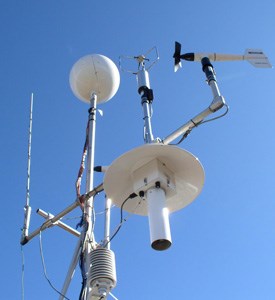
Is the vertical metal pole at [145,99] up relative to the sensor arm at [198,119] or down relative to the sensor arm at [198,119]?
up

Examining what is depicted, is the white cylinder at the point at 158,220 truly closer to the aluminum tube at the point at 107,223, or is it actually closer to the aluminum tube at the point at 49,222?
the aluminum tube at the point at 107,223

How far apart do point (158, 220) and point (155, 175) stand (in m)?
0.51

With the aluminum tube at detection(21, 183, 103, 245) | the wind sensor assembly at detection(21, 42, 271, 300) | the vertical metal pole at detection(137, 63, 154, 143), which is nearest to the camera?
the wind sensor assembly at detection(21, 42, 271, 300)

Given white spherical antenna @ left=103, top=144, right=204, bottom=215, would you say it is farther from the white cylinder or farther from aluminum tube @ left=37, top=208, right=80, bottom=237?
aluminum tube @ left=37, top=208, right=80, bottom=237

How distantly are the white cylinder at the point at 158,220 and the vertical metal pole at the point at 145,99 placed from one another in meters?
0.83

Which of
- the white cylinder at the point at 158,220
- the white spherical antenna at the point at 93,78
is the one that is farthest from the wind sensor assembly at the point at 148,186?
the white spherical antenna at the point at 93,78

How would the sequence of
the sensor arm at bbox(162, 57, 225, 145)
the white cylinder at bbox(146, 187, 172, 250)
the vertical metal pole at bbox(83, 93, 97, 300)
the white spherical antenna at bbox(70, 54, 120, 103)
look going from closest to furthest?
the white cylinder at bbox(146, 187, 172, 250) < the sensor arm at bbox(162, 57, 225, 145) < the vertical metal pole at bbox(83, 93, 97, 300) < the white spherical antenna at bbox(70, 54, 120, 103)

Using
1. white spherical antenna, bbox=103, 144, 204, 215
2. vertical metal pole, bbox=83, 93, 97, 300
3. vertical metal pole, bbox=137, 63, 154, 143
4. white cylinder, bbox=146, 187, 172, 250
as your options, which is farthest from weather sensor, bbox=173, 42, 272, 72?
white cylinder, bbox=146, 187, 172, 250

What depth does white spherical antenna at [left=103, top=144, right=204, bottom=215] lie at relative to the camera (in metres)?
4.21

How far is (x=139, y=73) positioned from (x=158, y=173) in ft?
7.23

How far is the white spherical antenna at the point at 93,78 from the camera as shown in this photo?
8031 millimetres

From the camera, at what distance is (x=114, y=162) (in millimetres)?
4277

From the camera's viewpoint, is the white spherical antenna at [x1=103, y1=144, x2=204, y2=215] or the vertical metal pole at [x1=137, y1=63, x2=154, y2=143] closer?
the white spherical antenna at [x1=103, y1=144, x2=204, y2=215]

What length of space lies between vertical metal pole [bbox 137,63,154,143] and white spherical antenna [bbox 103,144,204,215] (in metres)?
0.51
